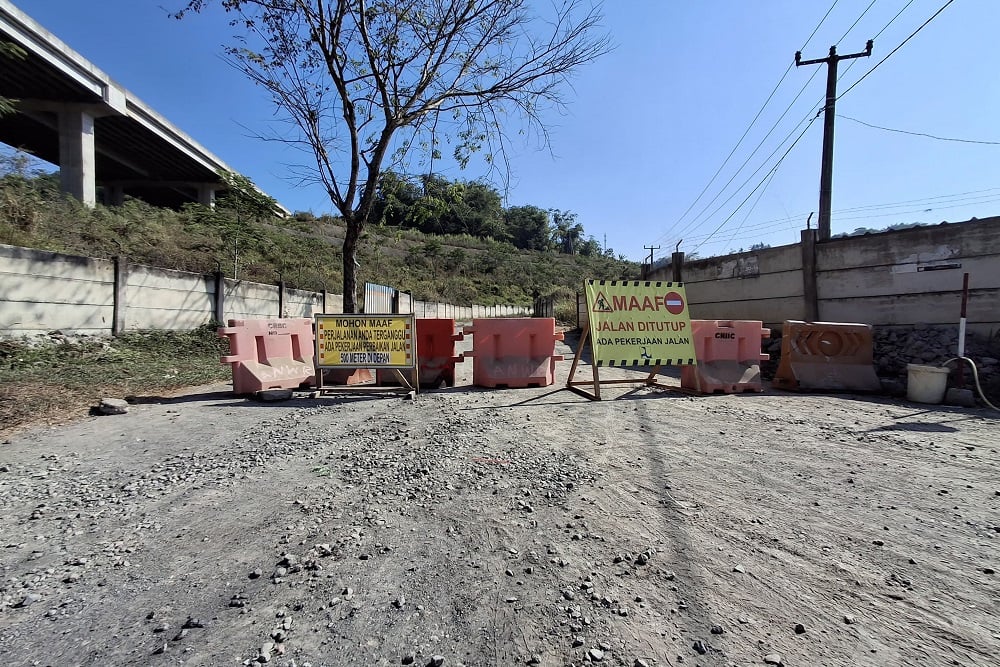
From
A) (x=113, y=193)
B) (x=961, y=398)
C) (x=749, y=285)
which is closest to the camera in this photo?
(x=961, y=398)

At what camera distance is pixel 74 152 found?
58.3 ft

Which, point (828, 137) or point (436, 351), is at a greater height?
point (828, 137)

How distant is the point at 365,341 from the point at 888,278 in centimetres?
1078

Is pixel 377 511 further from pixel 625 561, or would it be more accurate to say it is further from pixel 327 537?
pixel 625 561

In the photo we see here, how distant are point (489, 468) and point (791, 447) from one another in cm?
301

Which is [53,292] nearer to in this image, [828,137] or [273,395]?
[273,395]

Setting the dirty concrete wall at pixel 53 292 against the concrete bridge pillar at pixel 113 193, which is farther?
the concrete bridge pillar at pixel 113 193

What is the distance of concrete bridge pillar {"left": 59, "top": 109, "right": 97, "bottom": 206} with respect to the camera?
17.7 m

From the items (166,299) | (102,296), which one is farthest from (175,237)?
(102,296)

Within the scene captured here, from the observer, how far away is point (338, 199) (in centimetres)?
1085

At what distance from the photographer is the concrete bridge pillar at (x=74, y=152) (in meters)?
17.7

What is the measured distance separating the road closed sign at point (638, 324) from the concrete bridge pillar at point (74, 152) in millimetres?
21009

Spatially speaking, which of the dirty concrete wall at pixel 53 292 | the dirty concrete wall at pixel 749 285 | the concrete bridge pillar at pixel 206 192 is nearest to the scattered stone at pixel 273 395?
the dirty concrete wall at pixel 53 292

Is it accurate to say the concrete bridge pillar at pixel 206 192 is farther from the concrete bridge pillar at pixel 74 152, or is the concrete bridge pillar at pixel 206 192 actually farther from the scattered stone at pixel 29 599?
the scattered stone at pixel 29 599
